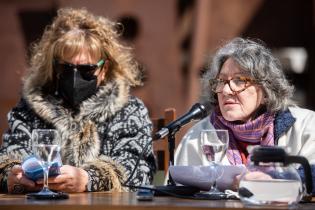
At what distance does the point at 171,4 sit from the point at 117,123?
12.1ft

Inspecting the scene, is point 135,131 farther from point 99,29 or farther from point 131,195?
point 131,195

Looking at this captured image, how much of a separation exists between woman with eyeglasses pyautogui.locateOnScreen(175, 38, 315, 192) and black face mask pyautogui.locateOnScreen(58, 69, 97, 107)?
25.2 inches

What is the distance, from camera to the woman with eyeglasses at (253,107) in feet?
13.6

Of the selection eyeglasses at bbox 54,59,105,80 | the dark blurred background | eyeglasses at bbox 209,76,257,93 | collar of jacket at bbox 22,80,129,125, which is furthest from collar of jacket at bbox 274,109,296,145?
the dark blurred background

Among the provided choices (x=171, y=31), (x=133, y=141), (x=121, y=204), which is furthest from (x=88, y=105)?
(x=171, y=31)

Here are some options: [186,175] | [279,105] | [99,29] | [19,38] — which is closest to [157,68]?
[19,38]

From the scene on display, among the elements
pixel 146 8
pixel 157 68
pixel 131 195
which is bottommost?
pixel 131 195

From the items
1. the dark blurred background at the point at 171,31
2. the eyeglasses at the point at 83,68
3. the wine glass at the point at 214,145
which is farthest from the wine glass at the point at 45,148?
the dark blurred background at the point at 171,31

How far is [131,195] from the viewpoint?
3.63 meters

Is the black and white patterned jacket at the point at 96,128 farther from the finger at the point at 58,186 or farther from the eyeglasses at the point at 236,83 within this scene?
the eyeglasses at the point at 236,83

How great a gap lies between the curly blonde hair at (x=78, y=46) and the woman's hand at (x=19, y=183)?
2.65ft

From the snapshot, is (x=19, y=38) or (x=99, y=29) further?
(x=19, y=38)

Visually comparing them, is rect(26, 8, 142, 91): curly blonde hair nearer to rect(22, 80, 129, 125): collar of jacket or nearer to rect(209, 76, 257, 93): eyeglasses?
rect(22, 80, 129, 125): collar of jacket

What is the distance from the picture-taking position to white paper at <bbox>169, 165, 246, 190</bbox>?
11.7 ft
